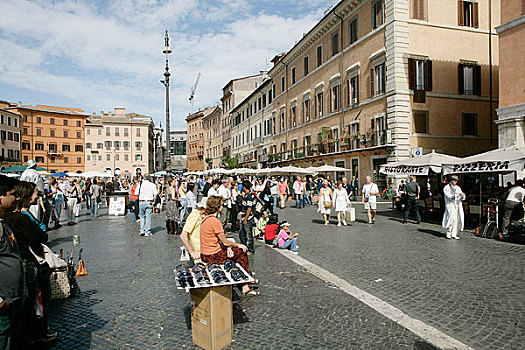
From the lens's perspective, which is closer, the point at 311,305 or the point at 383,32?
the point at 311,305

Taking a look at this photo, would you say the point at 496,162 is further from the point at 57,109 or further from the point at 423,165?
the point at 57,109

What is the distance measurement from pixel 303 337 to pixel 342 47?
1125 inches

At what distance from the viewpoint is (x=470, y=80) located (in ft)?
83.9

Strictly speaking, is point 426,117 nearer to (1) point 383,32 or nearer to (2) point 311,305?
(1) point 383,32

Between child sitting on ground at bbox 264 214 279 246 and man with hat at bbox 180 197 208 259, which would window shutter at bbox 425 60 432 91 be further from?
man with hat at bbox 180 197 208 259

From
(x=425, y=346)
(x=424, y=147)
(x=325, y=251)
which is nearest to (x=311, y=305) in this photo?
(x=425, y=346)

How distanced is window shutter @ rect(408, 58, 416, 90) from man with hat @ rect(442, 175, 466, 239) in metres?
14.4

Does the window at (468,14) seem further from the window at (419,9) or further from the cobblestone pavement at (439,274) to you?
the cobblestone pavement at (439,274)

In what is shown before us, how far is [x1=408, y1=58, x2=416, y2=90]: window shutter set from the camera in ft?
77.7

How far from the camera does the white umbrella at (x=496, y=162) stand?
37.8 feet

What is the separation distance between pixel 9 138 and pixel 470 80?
70.7m

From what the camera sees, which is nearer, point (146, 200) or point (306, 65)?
point (146, 200)

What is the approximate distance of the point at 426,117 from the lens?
24.6 m

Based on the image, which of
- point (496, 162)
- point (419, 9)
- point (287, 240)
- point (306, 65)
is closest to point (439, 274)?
point (287, 240)
